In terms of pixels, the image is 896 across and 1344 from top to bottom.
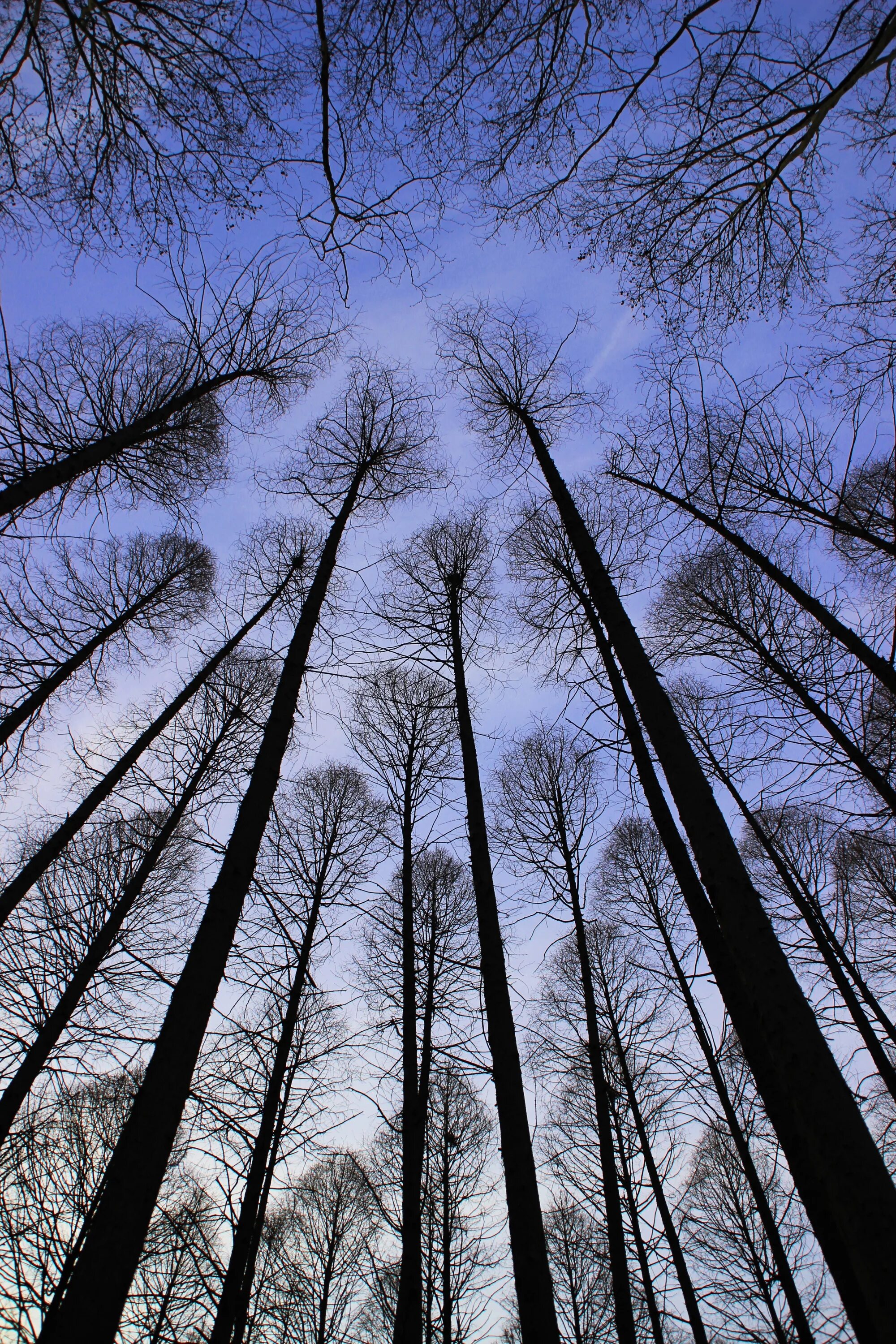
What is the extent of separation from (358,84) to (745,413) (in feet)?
12.0

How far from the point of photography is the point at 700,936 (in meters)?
4.61

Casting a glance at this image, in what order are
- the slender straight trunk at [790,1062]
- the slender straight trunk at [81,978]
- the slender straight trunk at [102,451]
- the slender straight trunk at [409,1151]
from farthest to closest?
the slender straight trunk at [81,978]
the slender straight trunk at [409,1151]
the slender straight trunk at [102,451]
the slender straight trunk at [790,1062]

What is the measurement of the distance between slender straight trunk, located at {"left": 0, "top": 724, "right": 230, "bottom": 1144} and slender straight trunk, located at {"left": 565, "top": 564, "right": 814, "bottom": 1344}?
5.96 m

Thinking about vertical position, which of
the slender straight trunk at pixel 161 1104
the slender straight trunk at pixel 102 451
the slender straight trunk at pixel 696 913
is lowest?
the slender straight trunk at pixel 161 1104

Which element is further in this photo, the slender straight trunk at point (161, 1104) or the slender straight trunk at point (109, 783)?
the slender straight trunk at point (109, 783)

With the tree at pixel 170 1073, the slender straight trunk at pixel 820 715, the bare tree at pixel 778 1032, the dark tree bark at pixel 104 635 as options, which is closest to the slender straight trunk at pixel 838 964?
the slender straight trunk at pixel 820 715

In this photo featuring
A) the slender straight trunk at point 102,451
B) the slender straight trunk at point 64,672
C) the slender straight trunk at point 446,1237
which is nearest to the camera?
the slender straight trunk at point 102,451

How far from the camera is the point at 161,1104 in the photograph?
2488 mm

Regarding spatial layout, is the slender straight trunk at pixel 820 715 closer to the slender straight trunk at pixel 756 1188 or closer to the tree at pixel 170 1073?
the slender straight trunk at pixel 756 1188

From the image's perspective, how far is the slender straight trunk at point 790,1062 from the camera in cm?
198

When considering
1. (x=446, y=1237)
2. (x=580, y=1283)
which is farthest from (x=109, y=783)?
(x=580, y=1283)

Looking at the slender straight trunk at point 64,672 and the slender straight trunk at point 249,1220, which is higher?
the slender straight trunk at point 64,672

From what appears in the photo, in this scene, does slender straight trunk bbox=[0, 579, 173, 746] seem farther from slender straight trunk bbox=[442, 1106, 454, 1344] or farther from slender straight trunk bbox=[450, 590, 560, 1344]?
slender straight trunk bbox=[442, 1106, 454, 1344]

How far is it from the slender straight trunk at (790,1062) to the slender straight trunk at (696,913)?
0.04 m
